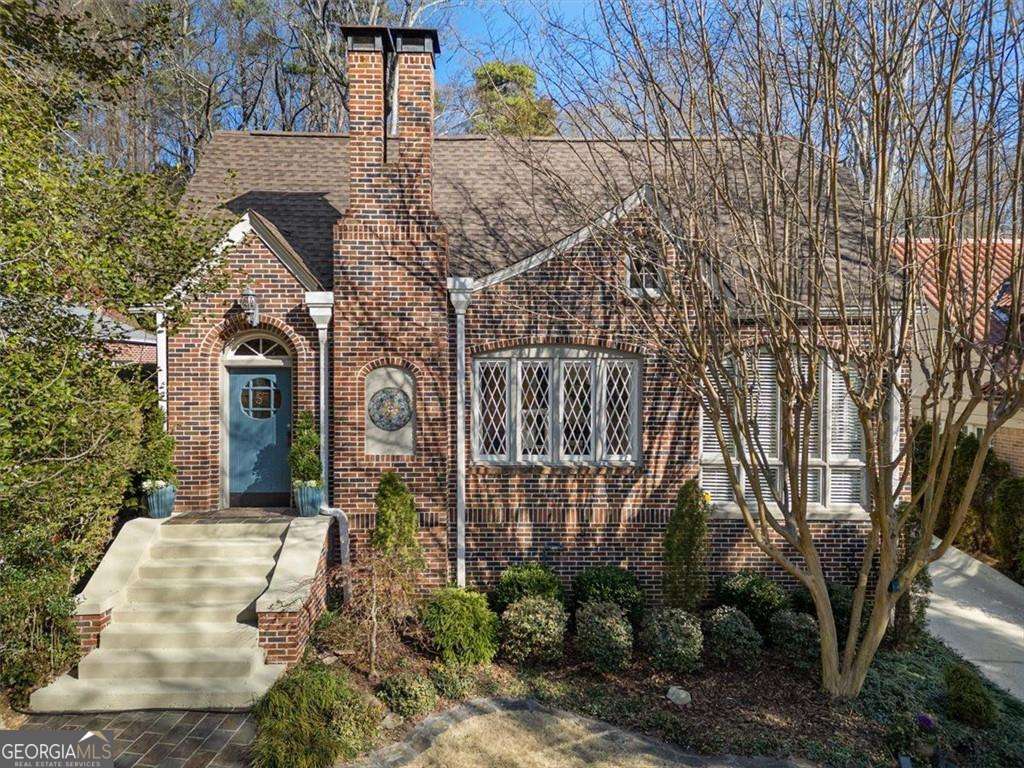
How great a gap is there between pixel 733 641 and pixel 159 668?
19.6ft

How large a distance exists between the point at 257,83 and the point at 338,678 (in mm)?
22982

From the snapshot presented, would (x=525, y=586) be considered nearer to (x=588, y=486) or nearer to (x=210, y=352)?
(x=588, y=486)

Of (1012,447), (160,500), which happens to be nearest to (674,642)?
(160,500)

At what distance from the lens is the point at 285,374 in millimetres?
8656

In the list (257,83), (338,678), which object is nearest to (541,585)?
(338,678)

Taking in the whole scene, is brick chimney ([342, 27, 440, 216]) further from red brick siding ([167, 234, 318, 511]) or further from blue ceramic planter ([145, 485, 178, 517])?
blue ceramic planter ([145, 485, 178, 517])

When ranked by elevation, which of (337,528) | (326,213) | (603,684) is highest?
(326,213)

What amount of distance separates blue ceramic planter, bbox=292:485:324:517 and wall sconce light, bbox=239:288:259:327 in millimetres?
2243

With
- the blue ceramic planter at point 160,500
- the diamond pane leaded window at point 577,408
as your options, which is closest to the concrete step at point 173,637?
the blue ceramic planter at point 160,500

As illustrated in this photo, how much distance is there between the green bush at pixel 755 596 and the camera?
7465 mm

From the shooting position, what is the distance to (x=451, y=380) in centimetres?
813

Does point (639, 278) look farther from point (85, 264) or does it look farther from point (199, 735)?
point (199, 735)

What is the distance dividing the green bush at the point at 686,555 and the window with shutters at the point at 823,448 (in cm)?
94

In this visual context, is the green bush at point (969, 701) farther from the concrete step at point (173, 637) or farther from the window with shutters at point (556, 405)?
the concrete step at point (173, 637)
